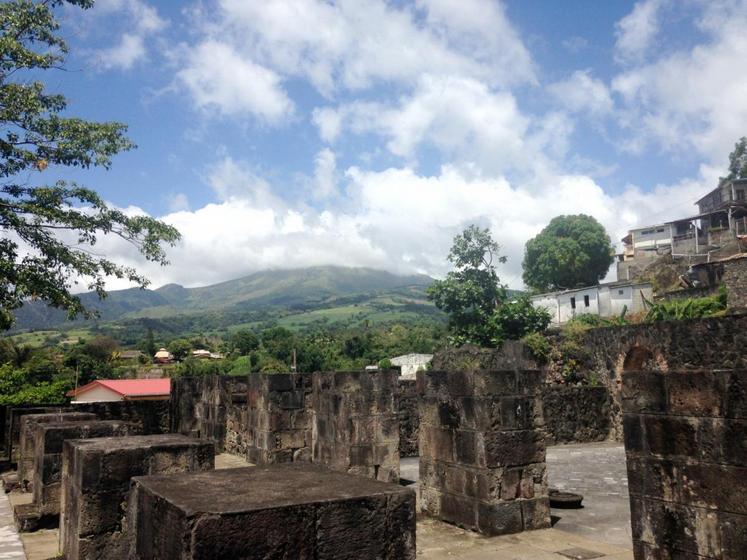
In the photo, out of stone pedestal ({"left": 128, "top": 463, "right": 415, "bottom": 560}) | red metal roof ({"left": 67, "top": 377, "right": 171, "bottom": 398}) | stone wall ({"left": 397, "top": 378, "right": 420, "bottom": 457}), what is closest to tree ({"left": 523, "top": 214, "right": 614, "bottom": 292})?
red metal roof ({"left": 67, "top": 377, "right": 171, "bottom": 398})

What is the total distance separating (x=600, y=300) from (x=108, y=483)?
40.1m

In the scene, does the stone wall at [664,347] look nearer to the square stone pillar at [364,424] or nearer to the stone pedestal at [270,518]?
the square stone pillar at [364,424]

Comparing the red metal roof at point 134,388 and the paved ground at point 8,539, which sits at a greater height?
the red metal roof at point 134,388

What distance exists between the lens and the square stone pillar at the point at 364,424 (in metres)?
9.02

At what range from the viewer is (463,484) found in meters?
6.95

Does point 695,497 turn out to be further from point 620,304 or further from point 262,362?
point 262,362

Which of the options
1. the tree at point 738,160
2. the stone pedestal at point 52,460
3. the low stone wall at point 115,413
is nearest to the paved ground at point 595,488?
the stone pedestal at point 52,460

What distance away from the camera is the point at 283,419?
35.0 ft

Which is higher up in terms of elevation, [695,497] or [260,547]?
[260,547]

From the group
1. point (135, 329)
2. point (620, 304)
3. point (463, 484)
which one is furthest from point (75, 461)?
point (135, 329)

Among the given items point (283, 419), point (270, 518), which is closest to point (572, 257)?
point (283, 419)

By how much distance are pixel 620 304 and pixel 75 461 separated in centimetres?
3927

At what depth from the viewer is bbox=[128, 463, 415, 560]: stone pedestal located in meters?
2.43

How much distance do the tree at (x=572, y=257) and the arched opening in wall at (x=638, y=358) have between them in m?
35.1
